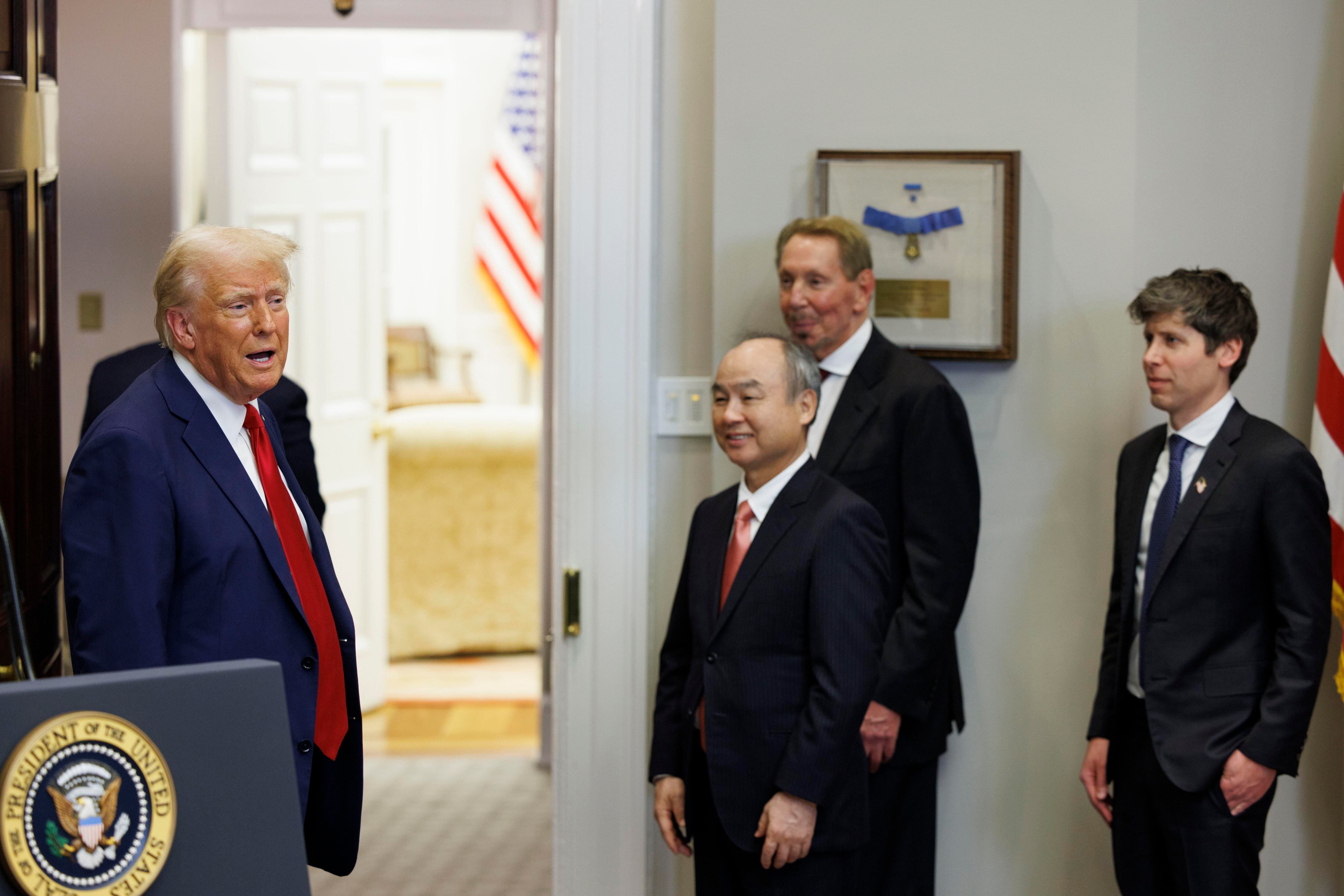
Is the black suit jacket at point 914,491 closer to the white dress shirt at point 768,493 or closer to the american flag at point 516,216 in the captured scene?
the white dress shirt at point 768,493

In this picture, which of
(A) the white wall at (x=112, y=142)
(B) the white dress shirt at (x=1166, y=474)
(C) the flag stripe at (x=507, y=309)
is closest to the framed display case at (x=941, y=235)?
(B) the white dress shirt at (x=1166, y=474)

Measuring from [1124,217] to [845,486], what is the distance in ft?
2.94

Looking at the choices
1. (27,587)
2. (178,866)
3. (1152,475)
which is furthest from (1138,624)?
(27,587)

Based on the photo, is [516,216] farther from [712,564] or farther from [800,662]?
[800,662]

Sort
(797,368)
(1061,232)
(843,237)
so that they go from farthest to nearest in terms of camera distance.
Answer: (1061,232) < (843,237) < (797,368)

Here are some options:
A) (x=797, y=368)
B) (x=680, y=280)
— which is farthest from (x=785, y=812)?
(x=680, y=280)

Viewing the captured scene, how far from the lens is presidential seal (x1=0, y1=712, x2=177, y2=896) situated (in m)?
0.94

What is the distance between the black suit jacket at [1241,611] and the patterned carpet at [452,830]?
1867 mm

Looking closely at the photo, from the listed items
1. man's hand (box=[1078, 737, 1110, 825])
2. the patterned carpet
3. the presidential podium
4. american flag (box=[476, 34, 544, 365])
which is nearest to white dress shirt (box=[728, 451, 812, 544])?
man's hand (box=[1078, 737, 1110, 825])

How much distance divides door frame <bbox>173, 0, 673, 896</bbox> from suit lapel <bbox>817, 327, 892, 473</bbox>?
46 centimetres

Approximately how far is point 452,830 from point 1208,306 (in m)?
2.64

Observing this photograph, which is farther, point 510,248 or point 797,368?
point 510,248

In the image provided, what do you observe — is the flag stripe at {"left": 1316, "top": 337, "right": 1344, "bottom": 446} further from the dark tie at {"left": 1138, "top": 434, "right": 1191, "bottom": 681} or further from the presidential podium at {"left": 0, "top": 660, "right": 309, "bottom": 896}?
the presidential podium at {"left": 0, "top": 660, "right": 309, "bottom": 896}

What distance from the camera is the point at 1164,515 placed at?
2180mm
